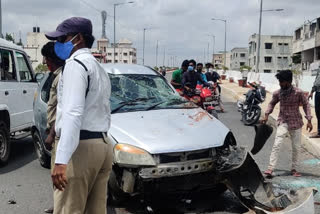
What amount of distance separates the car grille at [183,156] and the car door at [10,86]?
3474 millimetres

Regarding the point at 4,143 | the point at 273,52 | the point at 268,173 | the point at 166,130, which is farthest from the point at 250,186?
the point at 273,52

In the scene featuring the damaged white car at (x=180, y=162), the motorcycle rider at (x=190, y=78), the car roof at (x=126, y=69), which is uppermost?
the car roof at (x=126, y=69)

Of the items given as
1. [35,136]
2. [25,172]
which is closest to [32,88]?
[35,136]

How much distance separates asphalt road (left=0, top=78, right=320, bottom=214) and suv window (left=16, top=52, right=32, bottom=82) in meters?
1.47

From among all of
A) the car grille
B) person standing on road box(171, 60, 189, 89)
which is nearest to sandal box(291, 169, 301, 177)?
the car grille

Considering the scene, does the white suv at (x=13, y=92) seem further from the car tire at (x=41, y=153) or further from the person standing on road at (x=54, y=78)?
the person standing on road at (x=54, y=78)

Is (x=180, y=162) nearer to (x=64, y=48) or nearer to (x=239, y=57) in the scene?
(x=64, y=48)

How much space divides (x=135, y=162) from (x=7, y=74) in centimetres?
380

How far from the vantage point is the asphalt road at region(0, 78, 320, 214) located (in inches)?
184

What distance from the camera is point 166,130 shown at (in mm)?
4566

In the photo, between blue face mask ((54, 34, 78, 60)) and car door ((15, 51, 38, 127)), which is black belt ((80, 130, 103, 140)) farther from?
car door ((15, 51, 38, 127))

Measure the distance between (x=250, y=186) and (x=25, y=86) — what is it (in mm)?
4783

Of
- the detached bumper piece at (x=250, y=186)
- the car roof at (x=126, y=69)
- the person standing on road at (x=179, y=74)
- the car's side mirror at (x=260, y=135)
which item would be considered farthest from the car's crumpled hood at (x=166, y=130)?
the person standing on road at (x=179, y=74)

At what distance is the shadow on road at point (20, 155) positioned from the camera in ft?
22.1
